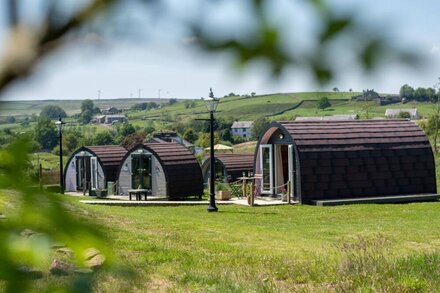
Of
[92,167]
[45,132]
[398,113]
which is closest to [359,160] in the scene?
[92,167]

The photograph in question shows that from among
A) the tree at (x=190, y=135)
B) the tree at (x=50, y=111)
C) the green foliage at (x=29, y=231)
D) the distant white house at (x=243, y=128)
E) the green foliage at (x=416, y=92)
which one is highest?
the distant white house at (x=243, y=128)

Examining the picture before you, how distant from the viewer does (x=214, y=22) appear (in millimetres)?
661

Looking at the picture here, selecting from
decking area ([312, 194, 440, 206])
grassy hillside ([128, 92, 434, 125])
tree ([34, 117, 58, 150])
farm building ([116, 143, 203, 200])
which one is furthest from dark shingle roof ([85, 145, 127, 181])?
tree ([34, 117, 58, 150])

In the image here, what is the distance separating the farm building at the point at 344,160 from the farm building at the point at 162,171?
9.91ft

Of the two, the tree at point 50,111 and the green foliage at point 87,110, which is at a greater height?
the green foliage at point 87,110

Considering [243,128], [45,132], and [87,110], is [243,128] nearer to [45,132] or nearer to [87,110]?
[87,110]

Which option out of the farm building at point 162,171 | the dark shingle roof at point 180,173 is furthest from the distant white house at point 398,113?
the dark shingle roof at point 180,173

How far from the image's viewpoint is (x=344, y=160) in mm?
22219

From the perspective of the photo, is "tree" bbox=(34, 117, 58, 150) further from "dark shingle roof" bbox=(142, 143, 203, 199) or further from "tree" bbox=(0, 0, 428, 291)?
"dark shingle roof" bbox=(142, 143, 203, 199)

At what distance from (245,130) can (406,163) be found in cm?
6042

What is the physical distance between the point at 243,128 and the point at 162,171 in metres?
56.8

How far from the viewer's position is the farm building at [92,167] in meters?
30.7

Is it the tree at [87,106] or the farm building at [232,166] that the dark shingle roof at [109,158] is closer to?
the farm building at [232,166]

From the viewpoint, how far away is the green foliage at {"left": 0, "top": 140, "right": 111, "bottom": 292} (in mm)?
677
